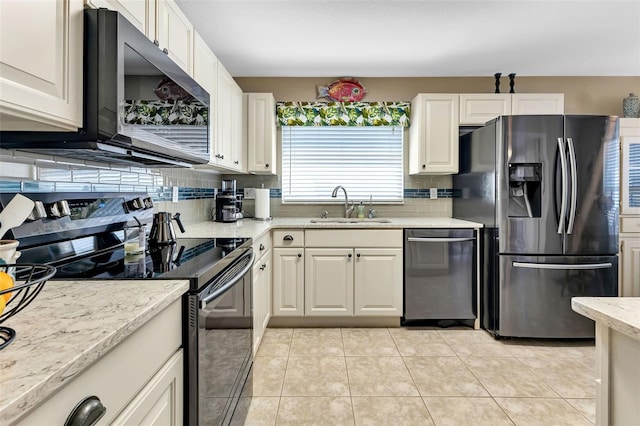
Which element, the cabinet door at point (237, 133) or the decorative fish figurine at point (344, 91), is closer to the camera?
the cabinet door at point (237, 133)

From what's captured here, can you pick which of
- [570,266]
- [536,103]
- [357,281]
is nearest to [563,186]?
[570,266]

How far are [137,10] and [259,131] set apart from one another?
1.83m

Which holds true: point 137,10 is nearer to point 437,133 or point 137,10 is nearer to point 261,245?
point 261,245

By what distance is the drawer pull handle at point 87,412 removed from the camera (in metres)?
0.55

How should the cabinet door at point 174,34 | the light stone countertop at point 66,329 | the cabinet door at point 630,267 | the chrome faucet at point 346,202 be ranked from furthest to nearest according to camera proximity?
the chrome faucet at point 346,202 < the cabinet door at point 630,267 < the cabinet door at point 174,34 < the light stone countertop at point 66,329

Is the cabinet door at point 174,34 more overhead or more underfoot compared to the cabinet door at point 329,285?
more overhead

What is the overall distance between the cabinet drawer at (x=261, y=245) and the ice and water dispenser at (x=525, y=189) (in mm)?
1828

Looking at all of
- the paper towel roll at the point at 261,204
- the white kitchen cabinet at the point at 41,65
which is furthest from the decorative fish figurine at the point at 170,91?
the paper towel roll at the point at 261,204

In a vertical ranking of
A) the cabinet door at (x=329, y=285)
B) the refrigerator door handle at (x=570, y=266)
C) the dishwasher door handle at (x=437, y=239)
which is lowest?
the cabinet door at (x=329, y=285)

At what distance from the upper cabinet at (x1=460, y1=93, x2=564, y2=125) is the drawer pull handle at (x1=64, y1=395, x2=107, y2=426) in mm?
3237

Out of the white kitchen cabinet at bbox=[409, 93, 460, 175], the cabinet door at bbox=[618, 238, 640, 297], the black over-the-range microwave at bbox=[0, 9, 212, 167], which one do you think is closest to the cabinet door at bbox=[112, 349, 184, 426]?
the black over-the-range microwave at bbox=[0, 9, 212, 167]

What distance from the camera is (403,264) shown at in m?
2.85

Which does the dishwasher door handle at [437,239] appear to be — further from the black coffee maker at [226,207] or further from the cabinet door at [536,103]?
the black coffee maker at [226,207]

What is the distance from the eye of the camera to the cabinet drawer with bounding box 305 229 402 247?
9.30 ft
